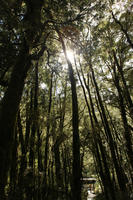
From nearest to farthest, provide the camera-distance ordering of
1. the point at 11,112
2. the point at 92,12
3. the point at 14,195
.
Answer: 1. the point at 11,112
2. the point at 14,195
3. the point at 92,12

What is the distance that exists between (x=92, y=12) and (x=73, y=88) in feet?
7.57

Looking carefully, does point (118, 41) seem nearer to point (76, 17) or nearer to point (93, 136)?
point (76, 17)

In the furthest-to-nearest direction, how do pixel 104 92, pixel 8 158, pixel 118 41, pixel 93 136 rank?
pixel 104 92
pixel 118 41
pixel 93 136
pixel 8 158

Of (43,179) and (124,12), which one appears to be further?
(124,12)

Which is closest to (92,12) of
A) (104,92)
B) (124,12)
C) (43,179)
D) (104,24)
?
(104,24)

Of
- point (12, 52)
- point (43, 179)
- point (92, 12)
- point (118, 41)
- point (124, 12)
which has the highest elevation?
point (124, 12)

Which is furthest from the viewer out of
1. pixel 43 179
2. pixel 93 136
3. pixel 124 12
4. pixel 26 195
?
pixel 124 12

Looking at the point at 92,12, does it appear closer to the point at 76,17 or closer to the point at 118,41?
the point at 76,17

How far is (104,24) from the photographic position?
4664mm

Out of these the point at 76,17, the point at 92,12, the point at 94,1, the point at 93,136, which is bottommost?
the point at 93,136

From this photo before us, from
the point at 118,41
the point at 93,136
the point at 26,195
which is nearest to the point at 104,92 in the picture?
the point at 118,41

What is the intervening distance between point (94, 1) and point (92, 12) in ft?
0.99

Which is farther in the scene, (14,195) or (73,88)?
(73,88)

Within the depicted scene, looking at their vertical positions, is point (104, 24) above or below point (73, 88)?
above
